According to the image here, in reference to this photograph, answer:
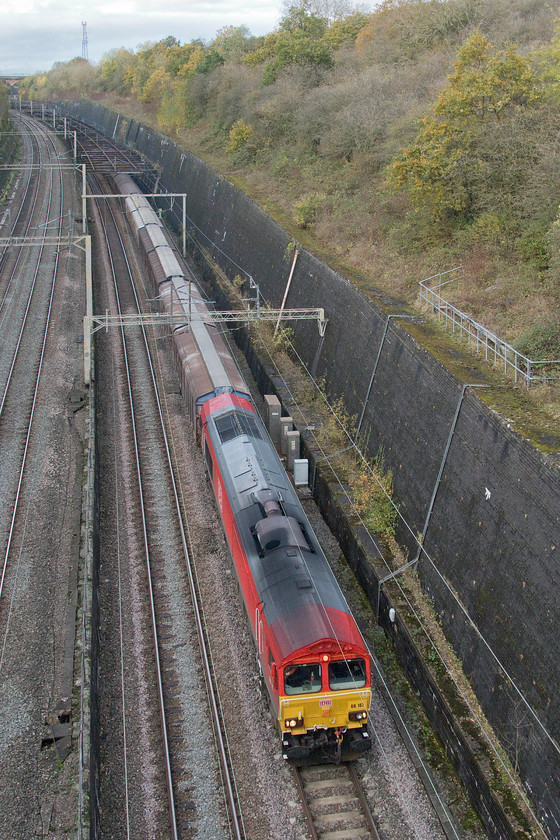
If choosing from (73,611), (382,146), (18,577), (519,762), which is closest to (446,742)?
(519,762)

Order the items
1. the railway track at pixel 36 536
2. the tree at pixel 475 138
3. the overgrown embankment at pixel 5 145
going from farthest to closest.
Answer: the overgrown embankment at pixel 5 145 → the tree at pixel 475 138 → the railway track at pixel 36 536

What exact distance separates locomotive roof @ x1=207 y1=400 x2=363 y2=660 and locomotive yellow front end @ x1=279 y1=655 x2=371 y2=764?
409 mm

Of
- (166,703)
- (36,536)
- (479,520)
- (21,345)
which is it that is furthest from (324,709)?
(21,345)

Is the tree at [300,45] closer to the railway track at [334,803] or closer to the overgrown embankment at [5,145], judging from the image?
the overgrown embankment at [5,145]

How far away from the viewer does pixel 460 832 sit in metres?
11.4

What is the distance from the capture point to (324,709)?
11836 millimetres

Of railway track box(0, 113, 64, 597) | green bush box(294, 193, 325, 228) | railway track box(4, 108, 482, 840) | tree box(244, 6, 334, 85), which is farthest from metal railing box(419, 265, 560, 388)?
tree box(244, 6, 334, 85)

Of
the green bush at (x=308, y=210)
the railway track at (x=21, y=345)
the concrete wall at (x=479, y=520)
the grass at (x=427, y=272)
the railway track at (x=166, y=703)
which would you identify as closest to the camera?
the concrete wall at (x=479, y=520)

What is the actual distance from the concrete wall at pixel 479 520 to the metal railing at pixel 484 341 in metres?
1.20

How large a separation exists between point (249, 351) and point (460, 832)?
20824 millimetres

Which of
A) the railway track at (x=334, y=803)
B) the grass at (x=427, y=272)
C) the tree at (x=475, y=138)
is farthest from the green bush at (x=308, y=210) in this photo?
the railway track at (x=334, y=803)

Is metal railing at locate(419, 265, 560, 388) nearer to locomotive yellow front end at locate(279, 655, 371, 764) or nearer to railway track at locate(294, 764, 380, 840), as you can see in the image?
locomotive yellow front end at locate(279, 655, 371, 764)

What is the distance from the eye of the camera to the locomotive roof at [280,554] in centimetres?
1194

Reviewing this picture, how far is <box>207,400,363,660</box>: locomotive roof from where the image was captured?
11.9 metres
